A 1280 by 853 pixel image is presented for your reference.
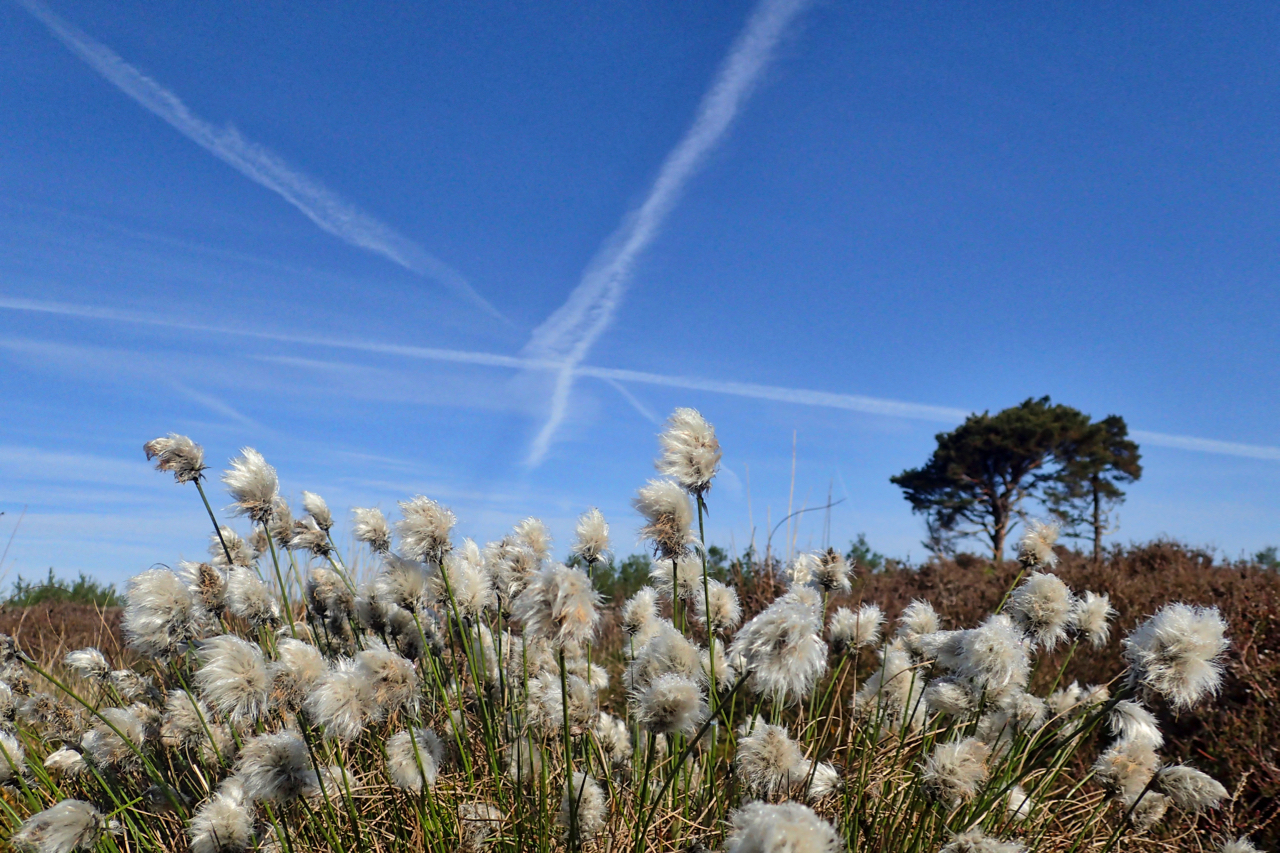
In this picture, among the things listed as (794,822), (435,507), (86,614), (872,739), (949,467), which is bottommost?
(86,614)

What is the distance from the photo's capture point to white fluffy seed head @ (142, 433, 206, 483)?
336 cm

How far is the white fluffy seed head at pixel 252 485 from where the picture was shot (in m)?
3.37

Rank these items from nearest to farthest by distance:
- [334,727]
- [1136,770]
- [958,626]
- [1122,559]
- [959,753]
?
[334,727], [959,753], [1136,770], [958,626], [1122,559]

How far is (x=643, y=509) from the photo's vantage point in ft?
8.70

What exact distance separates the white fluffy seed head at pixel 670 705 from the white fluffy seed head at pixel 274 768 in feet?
3.79

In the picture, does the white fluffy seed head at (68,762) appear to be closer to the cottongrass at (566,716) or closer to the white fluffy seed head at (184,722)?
the cottongrass at (566,716)

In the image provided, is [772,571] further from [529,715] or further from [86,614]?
[86,614]

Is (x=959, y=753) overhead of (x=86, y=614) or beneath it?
overhead

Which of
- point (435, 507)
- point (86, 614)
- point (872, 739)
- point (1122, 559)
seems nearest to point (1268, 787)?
point (872, 739)

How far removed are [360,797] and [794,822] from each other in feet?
7.82

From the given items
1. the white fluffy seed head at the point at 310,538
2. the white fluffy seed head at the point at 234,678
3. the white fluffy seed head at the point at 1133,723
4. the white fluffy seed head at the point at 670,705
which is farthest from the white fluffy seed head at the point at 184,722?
the white fluffy seed head at the point at 1133,723

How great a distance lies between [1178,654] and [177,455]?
365cm

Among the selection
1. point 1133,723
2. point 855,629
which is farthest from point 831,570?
point 1133,723

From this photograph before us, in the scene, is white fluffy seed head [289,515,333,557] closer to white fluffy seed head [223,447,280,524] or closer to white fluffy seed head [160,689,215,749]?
white fluffy seed head [223,447,280,524]
